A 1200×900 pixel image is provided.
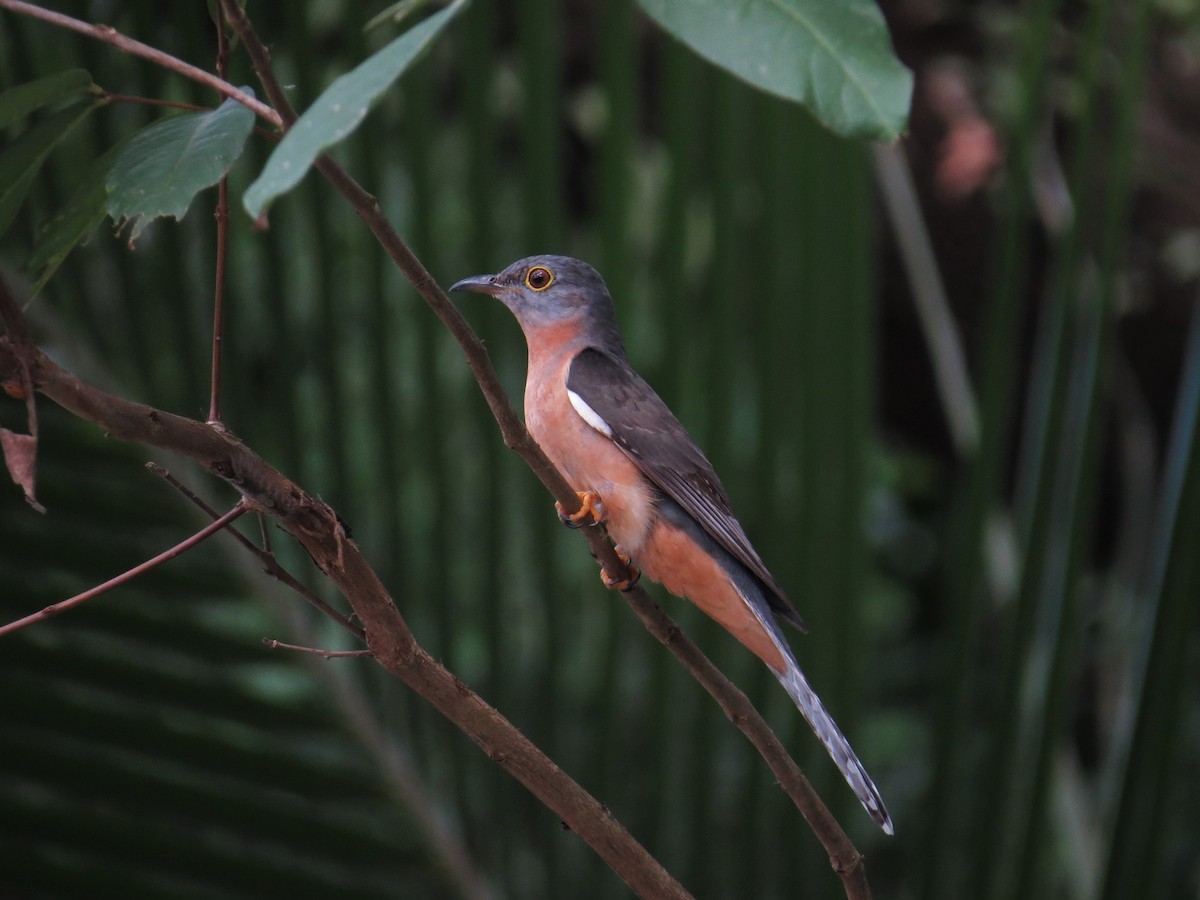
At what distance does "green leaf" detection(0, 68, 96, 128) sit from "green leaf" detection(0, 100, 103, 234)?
0.03m

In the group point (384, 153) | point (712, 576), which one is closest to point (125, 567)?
point (384, 153)

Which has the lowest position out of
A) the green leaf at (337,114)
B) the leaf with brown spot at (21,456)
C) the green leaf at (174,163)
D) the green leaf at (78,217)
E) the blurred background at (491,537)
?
the blurred background at (491,537)

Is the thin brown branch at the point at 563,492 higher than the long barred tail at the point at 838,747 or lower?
higher

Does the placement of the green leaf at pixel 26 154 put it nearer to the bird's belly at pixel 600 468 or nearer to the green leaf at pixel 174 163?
the green leaf at pixel 174 163

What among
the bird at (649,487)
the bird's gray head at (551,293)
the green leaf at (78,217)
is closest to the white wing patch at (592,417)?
the bird at (649,487)

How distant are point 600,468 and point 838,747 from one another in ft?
2.69

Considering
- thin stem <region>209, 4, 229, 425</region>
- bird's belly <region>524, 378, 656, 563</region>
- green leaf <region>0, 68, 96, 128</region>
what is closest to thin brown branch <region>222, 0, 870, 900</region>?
thin stem <region>209, 4, 229, 425</region>

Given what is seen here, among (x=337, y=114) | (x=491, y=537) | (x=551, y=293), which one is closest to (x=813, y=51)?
(x=337, y=114)

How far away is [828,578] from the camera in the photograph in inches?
145

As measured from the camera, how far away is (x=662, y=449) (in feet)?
9.55

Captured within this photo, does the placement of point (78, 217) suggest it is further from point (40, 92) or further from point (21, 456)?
point (21, 456)

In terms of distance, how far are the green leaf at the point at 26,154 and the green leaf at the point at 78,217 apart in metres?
0.05

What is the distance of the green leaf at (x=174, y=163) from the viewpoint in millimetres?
1471

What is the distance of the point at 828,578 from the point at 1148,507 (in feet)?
8.52
